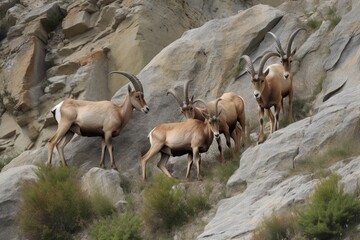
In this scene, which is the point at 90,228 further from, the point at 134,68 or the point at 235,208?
the point at 134,68

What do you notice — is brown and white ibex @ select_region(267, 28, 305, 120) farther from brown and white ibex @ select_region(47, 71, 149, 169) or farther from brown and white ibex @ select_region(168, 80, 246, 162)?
brown and white ibex @ select_region(47, 71, 149, 169)

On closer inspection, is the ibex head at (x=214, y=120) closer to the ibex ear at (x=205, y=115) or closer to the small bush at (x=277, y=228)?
the ibex ear at (x=205, y=115)

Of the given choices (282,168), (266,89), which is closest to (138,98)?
(266,89)

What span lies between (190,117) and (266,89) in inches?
85.9

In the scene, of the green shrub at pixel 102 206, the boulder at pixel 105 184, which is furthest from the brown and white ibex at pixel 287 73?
the green shrub at pixel 102 206

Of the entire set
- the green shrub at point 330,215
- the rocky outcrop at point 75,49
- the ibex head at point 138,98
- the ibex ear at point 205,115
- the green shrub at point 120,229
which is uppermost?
the green shrub at point 330,215

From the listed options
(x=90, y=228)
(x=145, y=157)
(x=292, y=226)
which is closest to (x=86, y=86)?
(x=145, y=157)

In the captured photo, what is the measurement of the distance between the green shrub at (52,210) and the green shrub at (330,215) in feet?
21.3

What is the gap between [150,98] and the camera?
68.8 ft

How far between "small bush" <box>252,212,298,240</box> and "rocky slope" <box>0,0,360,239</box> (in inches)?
14.7

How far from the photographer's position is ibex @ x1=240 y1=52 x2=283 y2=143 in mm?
18016

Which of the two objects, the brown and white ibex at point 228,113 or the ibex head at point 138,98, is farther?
the ibex head at point 138,98

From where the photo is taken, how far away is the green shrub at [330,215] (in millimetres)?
12266

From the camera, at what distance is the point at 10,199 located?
17.9 m
